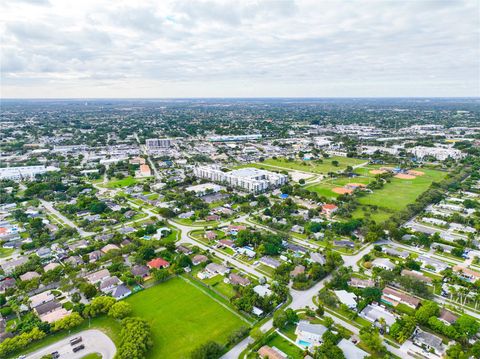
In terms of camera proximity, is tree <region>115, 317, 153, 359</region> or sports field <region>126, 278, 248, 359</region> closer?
tree <region>115, 317, 153, 359</region>

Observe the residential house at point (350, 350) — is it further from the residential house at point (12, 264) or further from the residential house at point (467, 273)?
the residential house at point (12, 264)

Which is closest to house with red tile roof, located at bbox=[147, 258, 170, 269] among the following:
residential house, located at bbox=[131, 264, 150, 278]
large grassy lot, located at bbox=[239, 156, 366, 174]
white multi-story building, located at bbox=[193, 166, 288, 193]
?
residential house, located at bbox=[131, 264, 150, 278]

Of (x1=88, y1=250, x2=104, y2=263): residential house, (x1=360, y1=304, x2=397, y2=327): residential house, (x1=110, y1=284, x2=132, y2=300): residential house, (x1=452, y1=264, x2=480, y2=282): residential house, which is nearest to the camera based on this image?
(x1=360, y1=304, x2=397, y2=327): residential house

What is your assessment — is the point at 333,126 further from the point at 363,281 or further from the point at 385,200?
the point at 363,281

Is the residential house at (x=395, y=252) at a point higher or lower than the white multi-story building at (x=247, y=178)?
lower

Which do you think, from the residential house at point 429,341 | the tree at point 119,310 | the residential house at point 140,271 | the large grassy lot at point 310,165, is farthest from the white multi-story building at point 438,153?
the tree at point 119,310

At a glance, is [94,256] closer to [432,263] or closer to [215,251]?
[215,251]

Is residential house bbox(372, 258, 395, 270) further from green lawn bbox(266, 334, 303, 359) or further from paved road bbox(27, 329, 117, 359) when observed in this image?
paved road bbox(27, 329, 117, 359)

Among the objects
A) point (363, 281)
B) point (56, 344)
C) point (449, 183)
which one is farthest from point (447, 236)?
point (56, 344)

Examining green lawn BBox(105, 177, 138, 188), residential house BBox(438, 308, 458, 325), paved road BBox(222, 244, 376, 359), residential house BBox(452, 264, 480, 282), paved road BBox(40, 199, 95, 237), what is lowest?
paved road BBox(40, 199, 95, 237)
